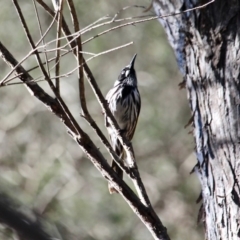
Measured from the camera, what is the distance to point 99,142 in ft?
27.2

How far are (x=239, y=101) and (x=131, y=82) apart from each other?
230cm

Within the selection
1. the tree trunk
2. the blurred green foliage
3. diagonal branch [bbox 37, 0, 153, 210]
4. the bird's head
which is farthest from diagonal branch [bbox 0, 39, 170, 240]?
the blurred green foliage

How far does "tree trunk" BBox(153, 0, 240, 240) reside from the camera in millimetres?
2801

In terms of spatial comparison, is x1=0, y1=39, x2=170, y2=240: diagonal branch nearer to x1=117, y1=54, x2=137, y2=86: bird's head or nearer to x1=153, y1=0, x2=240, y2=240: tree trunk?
x1=153, y1=0, x2=240, y2=240: tree trunk

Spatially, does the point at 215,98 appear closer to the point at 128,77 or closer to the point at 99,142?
the point at 128,77

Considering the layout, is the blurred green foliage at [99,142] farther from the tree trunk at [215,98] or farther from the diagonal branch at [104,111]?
the diagonal branch at [104,111]

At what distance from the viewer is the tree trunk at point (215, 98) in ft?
9.19

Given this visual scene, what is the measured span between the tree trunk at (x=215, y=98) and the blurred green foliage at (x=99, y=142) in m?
5.06

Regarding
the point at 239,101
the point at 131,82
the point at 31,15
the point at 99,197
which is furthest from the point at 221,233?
the point at 31,15

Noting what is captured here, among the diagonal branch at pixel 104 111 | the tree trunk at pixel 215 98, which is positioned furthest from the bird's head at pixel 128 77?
the diagonal branch at pixel 104 111

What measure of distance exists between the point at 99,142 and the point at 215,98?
5.38m

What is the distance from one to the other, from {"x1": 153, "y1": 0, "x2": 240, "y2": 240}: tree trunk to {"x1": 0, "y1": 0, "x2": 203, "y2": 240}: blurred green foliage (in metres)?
5.06

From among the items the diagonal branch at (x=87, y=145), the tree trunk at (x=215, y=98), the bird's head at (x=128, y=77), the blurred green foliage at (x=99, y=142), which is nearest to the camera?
the diagonal branch at (x=87, y=145)

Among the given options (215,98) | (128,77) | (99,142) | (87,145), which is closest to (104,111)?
(87,145)
